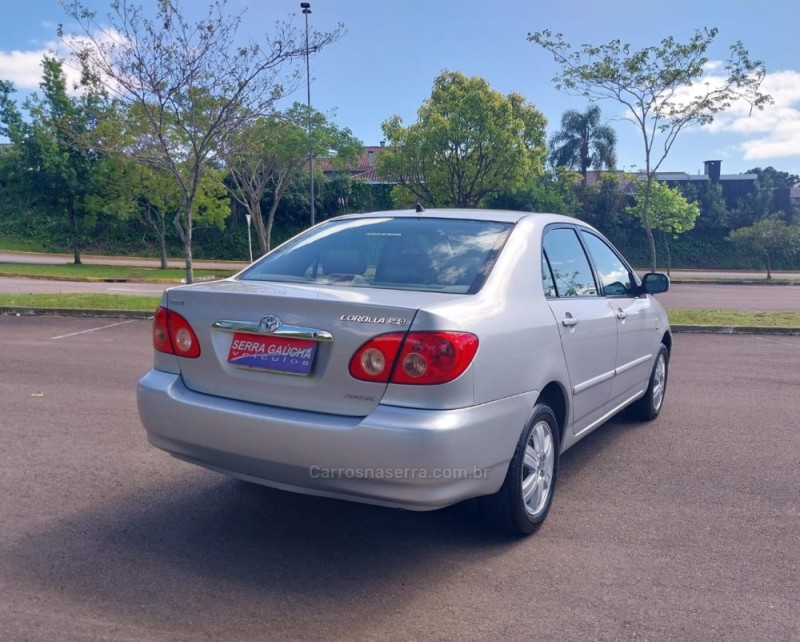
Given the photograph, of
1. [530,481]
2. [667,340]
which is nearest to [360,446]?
[530,481]

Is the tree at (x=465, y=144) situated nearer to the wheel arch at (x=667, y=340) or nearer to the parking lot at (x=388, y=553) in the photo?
the wheel arch at (x=667, y=340)

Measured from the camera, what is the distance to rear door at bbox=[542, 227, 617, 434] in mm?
4086

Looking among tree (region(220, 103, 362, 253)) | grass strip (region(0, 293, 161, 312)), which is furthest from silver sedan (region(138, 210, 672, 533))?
tree (region(220, 103, 362, 253))

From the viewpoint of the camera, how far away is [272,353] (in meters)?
3.30

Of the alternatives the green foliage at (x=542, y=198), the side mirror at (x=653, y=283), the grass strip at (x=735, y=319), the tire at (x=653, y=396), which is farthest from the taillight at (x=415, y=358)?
the green foliage at (x=542, y=198)

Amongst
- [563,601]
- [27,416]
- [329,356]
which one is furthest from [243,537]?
[27,416]

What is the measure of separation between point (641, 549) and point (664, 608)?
584mm

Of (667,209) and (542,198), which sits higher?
(542,198)

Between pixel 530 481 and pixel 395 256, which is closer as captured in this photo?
pixel 530 481

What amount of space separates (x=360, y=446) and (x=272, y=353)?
604 mm

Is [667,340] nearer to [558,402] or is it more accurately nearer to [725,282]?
[558,402]

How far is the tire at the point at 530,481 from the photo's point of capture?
351 cm

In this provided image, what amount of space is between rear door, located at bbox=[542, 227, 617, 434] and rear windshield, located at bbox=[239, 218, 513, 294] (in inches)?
17.6

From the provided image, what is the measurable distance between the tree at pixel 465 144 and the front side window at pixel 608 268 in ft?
82.1
